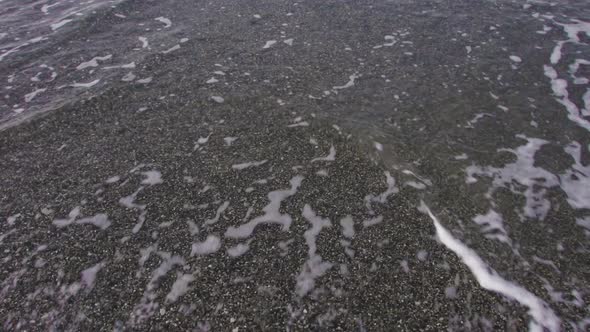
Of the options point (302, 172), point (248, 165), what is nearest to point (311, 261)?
point (302, 172)

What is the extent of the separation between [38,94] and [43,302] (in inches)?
306

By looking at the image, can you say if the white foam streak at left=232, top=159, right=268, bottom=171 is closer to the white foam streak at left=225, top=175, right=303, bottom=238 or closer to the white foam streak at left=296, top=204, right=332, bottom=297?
the white foam streak at left=225, top=175, right=303, bottom=238

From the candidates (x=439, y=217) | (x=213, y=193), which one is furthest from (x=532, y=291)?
(x=213, y=193)

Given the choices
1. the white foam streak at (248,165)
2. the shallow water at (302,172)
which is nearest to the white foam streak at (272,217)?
the shallow water at (302,172)

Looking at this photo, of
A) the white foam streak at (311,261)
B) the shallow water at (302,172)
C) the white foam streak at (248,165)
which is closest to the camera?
the shallow water at (302,172)

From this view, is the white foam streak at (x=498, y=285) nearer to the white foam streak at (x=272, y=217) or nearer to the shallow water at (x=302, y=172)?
the shallow water at (x=302, y=172)

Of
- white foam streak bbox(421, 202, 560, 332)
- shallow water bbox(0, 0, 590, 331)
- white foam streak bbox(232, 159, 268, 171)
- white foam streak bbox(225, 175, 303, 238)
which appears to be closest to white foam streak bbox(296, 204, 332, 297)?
shallow water bbox(0, 0, 590, 331)

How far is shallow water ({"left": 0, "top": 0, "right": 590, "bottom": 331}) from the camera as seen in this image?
5828 millimetres

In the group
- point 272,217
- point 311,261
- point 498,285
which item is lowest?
point 498,285

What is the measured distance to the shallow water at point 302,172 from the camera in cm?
583

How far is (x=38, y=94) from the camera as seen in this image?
1072 centimetres

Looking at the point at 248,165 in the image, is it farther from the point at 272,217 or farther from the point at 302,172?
the point at 272,217

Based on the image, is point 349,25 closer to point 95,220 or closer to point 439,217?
point 439,217

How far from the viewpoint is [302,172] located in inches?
320
